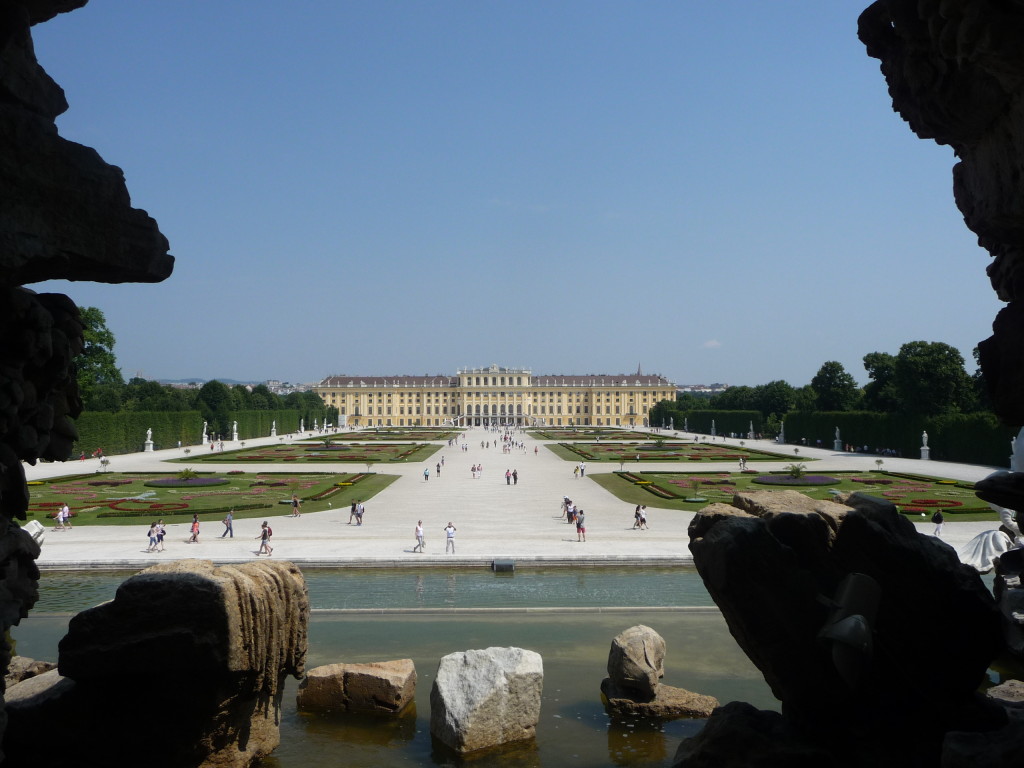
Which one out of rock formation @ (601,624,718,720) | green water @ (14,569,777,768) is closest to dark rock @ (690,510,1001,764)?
green water @ (14,569,777,768)

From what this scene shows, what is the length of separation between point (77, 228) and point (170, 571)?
318cm

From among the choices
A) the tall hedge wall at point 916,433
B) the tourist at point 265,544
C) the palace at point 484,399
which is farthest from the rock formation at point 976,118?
the palace at point 484,399

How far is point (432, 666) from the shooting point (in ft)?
33.9

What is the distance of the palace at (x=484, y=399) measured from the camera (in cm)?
A: 14150

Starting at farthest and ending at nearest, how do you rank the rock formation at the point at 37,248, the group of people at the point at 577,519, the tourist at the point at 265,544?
the group of people at the point at 577,519 → the tourist at the point at 265,544 → the rock formation at the point at 37,248

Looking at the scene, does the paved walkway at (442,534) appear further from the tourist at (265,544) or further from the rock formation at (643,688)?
the rock formation at (643,688)

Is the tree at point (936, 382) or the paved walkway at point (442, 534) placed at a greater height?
the tree at point (936, 382)

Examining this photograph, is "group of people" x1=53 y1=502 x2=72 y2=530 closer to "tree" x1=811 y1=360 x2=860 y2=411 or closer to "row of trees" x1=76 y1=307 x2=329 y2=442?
"row of trees" x1=76 y1=307 x2=329 y2=442

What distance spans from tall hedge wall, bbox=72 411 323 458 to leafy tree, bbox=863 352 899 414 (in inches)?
1834

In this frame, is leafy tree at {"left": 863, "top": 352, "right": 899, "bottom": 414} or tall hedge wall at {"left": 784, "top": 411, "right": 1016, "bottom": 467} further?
leafy tree at {"left": 863, "top": 352, "right": 899, "bottom": 414}

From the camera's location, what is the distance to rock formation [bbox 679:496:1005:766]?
20.4 ft

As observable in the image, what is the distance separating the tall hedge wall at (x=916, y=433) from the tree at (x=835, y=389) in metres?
4.65

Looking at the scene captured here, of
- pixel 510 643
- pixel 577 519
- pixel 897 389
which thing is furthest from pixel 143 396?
pixel 510 643

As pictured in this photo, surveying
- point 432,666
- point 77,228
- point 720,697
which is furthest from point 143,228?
point 720,697
